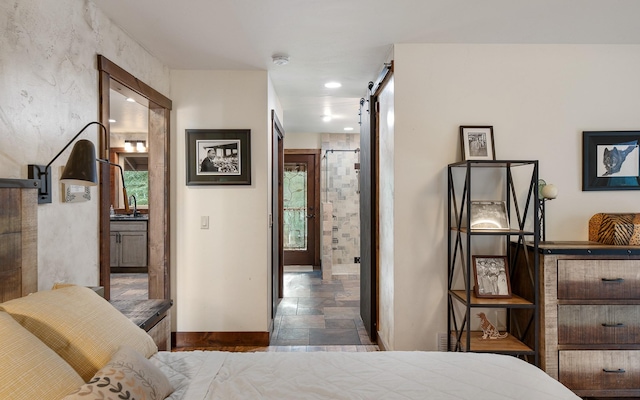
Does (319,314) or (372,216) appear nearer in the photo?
(372,216)

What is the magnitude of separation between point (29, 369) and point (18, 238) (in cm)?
86

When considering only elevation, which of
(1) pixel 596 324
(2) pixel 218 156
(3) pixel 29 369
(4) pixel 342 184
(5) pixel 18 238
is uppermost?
(2) pixel 218 156

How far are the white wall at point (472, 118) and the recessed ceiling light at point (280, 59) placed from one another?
2.97ft

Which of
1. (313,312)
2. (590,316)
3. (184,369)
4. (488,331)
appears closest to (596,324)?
(590,316)

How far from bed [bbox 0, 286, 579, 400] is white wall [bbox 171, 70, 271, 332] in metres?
1.78

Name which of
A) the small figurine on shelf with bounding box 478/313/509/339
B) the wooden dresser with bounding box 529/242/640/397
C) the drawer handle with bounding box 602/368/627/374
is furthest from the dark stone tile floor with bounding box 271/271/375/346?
the drawer handle with bounding box 602/368/627/374

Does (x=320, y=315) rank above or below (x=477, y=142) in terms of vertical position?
below

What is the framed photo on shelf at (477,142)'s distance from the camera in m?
2.68

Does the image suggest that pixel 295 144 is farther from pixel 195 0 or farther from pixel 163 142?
pixel 195 0

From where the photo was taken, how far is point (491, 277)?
8.27 feet

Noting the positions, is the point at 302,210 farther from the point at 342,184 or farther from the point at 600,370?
the point at 600,370

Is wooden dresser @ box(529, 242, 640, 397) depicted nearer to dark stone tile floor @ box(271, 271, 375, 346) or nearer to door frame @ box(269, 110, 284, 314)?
dark stone tile floor @ box(271, 271, 375, 346)

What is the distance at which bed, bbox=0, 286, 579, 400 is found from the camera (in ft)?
3.33

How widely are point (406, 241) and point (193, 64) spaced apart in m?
2.36
